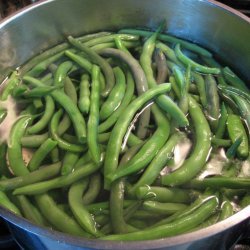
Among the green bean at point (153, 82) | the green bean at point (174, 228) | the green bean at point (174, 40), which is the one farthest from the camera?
the green bean at point (174, 40)

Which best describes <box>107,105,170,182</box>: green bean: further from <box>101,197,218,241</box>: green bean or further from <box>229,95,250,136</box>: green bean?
<box>229,95,250,136</box>: green bean

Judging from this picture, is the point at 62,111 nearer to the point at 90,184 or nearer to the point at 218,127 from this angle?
the point at 90,184

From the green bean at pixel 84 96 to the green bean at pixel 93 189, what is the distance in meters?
0.26

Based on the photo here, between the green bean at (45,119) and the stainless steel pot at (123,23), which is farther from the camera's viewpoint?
the stainless steel pot at (123,23)

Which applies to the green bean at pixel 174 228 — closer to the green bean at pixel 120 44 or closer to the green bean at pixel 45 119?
the green bean at pixel 45 119

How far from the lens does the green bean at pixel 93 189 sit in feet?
3.89

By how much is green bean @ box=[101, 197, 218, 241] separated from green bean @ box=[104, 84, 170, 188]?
0.69ft

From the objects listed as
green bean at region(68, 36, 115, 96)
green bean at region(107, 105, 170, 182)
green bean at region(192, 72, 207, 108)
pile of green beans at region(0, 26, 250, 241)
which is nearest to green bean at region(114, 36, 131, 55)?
pile of green beans at region(0, 26, 250, 241)

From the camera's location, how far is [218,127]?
1.36m

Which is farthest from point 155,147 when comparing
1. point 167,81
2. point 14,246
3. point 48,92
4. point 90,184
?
point 14,246

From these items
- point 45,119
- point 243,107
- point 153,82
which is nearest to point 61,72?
point 45,119

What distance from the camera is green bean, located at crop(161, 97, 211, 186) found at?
47.1 inches

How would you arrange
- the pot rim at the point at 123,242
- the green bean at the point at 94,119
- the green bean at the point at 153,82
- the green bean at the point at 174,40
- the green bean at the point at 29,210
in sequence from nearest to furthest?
the pot rim at the point at 123,242 → the green bean at the point at 29,210 → the green bean at the point at 94,119 → the green bean at the point at 153,82 → the green bean at the point at 174,40

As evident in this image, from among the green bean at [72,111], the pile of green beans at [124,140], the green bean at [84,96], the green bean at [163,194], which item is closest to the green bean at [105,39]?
the pile of green beans at [124,140]
